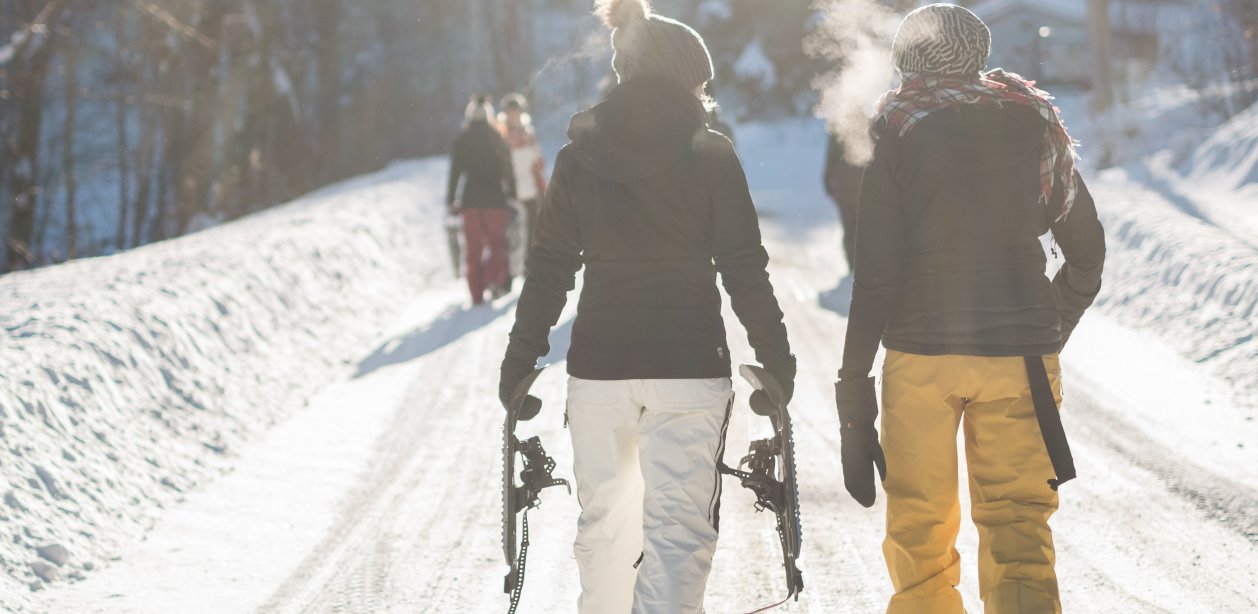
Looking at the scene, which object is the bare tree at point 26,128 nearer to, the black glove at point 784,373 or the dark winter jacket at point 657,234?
the dark winter jacket at point 657,234

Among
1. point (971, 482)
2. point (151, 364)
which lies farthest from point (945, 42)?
point (151, 364)

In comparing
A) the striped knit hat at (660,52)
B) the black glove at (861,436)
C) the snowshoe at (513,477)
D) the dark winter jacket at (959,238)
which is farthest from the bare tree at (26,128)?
the dark winter jacket at (959,238)

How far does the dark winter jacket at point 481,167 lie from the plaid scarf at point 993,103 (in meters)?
8.48

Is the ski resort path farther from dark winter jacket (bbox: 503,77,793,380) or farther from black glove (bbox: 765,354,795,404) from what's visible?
dark winter jacket (bbox: 503,77,793,380)

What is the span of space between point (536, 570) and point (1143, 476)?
299cm

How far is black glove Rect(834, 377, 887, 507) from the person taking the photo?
366 cm

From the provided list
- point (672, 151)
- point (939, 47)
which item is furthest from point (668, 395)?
point (939, 47)

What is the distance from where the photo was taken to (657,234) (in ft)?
11.5

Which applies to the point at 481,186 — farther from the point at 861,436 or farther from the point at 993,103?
the point at 993,103

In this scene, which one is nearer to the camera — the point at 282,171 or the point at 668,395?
the point at 668,395

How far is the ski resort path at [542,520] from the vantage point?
4973 mm

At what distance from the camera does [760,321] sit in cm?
364

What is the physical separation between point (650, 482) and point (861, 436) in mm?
623

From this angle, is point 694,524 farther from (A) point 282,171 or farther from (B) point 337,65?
(B) point 337,65
